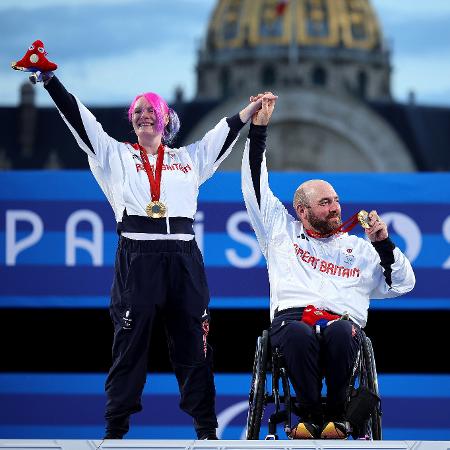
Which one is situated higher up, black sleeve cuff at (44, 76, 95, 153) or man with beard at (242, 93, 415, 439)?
black sleeve cuff at (44, 76, 95, 153)

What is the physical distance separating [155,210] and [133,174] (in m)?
0.18

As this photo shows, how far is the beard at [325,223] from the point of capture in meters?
5.92

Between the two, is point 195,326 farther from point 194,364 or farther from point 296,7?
point 296,7

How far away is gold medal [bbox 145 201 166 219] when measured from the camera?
5.79 metres

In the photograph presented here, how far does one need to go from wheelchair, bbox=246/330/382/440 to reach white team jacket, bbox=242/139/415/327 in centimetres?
22

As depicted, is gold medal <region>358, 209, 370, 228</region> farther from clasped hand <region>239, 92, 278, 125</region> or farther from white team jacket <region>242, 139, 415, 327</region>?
clasped hand <region>239, 92, 278, 125</region>

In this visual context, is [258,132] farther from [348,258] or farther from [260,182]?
[348,258]

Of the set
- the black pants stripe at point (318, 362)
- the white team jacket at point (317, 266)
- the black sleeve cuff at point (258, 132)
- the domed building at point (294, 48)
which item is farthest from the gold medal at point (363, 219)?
the domed building at point (294, 48)

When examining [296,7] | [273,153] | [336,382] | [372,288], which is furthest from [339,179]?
[296,7]

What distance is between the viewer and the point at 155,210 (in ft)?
19.0

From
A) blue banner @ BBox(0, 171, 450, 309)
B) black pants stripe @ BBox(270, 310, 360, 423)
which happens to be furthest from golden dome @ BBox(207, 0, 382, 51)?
black pants stripe @ BBox(270, 310, 360, 423)

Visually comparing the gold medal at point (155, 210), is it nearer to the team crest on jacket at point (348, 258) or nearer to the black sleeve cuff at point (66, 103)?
the black sleeve cuff at point (66, 103)

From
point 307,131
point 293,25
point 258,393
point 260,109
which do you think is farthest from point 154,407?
point 293,25

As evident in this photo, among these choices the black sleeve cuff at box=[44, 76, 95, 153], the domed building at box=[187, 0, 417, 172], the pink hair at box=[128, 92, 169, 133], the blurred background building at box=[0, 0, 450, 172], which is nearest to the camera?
the black sleeve cuff at box=[44, 76, 95, 153]
